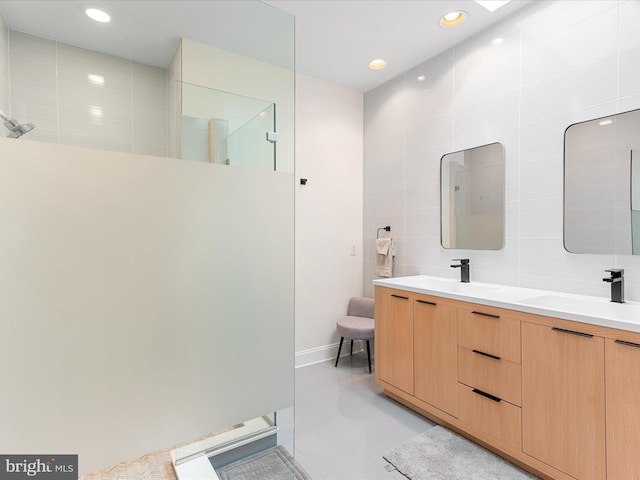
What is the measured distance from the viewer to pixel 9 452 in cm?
76

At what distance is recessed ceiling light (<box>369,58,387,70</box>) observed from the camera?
2768 millimetres

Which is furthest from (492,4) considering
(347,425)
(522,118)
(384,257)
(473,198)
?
Answer: (347,425)

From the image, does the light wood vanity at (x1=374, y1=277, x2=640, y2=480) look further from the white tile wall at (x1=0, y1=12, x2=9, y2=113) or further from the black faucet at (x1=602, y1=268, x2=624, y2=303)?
the white tile wall at (x1=0, y1=12, x2=9, y2=113)

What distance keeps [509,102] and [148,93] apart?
2246 mm

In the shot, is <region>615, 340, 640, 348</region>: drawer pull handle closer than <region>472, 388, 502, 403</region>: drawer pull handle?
Yes

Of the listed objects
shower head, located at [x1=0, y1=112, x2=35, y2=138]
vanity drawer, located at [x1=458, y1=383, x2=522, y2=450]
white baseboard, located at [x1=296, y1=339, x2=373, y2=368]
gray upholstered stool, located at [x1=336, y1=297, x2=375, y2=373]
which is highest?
shower head, located at [x1=0, y1=112, x2=35, y2=138]

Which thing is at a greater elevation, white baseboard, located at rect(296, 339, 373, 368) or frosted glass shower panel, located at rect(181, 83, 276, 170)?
frosted glass shower panel, located at rect(181, 83, 276, 170)

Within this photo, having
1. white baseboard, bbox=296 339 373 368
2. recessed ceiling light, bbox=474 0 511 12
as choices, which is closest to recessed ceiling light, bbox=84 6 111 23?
recessed ceiling light, bbox=474 0 511 12

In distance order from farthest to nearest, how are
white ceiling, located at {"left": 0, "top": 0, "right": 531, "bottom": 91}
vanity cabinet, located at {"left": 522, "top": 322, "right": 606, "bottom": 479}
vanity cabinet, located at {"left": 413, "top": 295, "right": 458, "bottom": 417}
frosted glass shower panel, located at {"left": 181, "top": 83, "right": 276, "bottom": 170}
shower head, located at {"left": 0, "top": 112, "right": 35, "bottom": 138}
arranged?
vanity cabinet, located at {"left": 413, "top": 295, "right": 458, "bottom": 417} → vanity cabinet, located at {"left": 522, "top": 322, "right": 606, "bottom": 479} → frosted glass shower panel, located at {"left": 181, "top": 83, "right": 276, "bottom": 170} → white ceiling, located at {"left": 0, "top": 0, "right": 531, "bottom": 91} → shower head, located at {"left": 0, "top": 112, "right": 35, "bottom": 138}

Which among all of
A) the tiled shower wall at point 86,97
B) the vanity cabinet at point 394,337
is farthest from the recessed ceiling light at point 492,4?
the tiled shower wall at point 86,97

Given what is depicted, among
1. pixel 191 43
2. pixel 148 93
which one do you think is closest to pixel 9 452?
pixel 148 93

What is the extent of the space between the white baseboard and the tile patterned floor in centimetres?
17

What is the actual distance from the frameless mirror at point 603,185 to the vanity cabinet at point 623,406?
25.9 inches

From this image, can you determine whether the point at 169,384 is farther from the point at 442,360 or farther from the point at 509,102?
the point at 509,102
